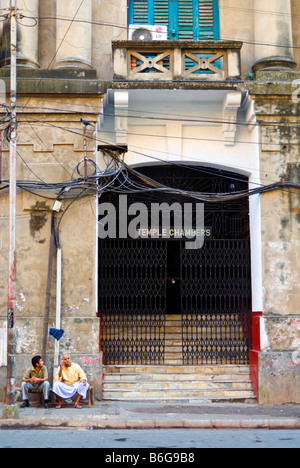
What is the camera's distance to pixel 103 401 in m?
13.4

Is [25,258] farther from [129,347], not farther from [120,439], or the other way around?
[120,439]

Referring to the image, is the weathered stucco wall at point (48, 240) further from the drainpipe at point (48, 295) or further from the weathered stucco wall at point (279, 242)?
the weathered stucco wall at point (279, 242)

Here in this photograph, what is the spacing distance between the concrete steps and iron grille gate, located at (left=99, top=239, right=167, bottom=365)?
16.4 inches

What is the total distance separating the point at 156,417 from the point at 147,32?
8533mm

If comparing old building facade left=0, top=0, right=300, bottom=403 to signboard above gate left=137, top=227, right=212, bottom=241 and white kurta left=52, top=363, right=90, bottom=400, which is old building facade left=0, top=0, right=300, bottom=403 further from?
white kurta left=52, top=363, right=90, bottom=400

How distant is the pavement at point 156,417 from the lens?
11195mm

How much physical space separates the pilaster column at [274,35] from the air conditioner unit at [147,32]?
86.5 inches

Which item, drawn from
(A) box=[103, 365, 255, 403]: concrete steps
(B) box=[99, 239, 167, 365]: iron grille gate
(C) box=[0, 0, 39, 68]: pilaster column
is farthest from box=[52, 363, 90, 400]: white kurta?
(C) box=[0, 0, 39, 68]: pilaster column

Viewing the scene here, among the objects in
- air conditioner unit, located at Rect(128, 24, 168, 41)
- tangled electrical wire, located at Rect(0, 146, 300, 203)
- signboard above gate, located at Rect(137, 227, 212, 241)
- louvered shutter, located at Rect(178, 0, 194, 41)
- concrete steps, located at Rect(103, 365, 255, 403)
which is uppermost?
louvered shutter, located at Rect(178, 0, 194, 41)

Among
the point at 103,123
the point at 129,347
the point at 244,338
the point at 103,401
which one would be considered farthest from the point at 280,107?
the point at 103,401

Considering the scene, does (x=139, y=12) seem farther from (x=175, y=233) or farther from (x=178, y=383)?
(x=178, y=383)

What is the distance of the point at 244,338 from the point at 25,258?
5.25 meters

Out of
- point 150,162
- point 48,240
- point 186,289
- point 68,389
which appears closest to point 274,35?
point 150,162

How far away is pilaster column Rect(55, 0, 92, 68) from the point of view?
14.3 m
